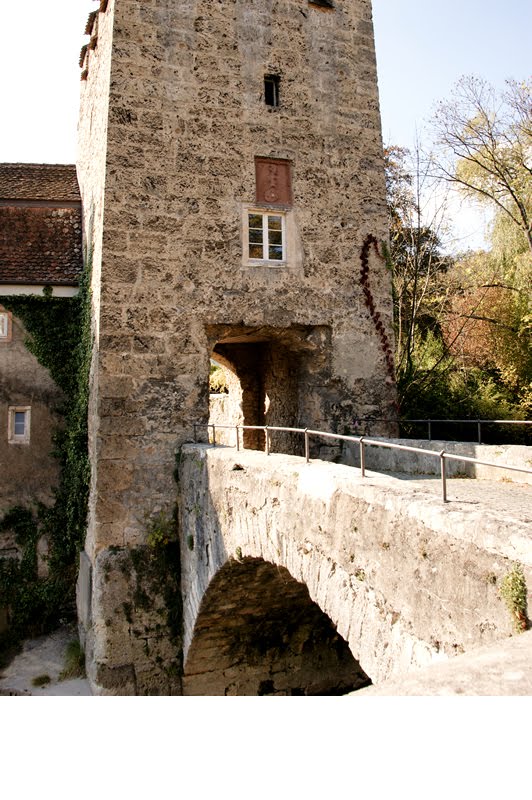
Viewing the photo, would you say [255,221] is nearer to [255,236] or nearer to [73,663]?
[255,236]

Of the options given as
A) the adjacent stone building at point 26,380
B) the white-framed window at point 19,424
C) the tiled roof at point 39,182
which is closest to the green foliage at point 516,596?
the adjacent stone building at point 26,380

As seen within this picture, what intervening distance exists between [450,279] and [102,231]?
10674mm

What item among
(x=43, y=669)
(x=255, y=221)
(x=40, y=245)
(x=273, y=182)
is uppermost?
(x=273, y=182)

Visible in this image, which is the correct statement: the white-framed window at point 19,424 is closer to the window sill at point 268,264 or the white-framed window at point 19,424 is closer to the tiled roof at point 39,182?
the tiled roof at point 39,182

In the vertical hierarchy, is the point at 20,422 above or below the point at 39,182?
below

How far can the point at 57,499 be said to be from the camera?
1196 cm

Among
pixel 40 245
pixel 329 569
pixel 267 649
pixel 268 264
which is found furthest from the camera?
pixel 40 245

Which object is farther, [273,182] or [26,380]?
[26,380]

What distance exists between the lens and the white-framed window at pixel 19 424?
11.9 metres

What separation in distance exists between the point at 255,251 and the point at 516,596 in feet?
29.1

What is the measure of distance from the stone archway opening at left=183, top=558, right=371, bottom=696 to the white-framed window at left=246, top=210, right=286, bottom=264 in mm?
5642

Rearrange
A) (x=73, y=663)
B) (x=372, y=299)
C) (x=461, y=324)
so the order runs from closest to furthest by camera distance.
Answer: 1. (x=73, y=663)
2. (x=372, y=299)
3. (x=461, y=324)

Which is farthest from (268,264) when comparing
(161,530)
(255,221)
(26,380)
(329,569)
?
(329,569)
